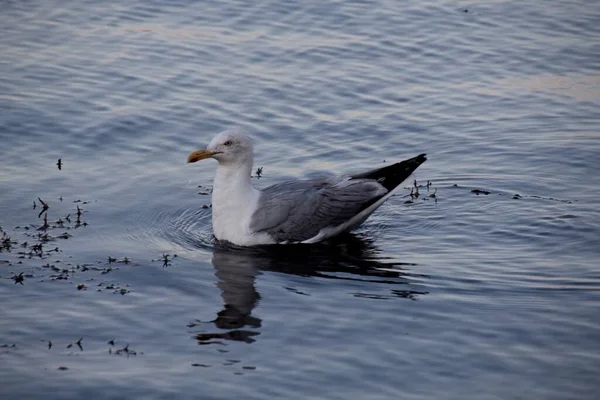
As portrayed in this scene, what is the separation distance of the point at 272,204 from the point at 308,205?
0.41 meters

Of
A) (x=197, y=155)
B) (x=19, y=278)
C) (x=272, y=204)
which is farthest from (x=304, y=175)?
(x=19, y=278)

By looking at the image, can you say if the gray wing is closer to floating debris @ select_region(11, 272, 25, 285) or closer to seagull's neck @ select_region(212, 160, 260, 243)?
seagull's neck @ select_region(212, 160, 260, 243)

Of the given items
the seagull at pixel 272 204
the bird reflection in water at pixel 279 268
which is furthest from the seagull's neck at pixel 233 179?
the bird reflection in water at pixel 279 268

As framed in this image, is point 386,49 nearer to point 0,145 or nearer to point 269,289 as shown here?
point 0,145

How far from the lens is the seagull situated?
37.2ft

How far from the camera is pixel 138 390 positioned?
25.6 feet

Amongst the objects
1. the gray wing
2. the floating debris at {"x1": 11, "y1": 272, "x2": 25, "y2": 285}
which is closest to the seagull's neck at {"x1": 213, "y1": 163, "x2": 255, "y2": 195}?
the gray wing

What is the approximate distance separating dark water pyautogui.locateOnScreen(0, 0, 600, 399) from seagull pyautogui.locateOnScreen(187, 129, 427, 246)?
0.30 m

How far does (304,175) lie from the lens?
13.2 meters

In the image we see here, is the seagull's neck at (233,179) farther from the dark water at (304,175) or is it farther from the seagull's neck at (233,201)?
the dark water at (304,175)

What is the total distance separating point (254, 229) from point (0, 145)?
13.9 feet

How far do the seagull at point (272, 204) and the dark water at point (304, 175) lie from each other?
0.30 metres

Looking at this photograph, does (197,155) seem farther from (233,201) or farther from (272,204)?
(272,204)

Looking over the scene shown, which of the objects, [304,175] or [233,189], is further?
[304,175]
